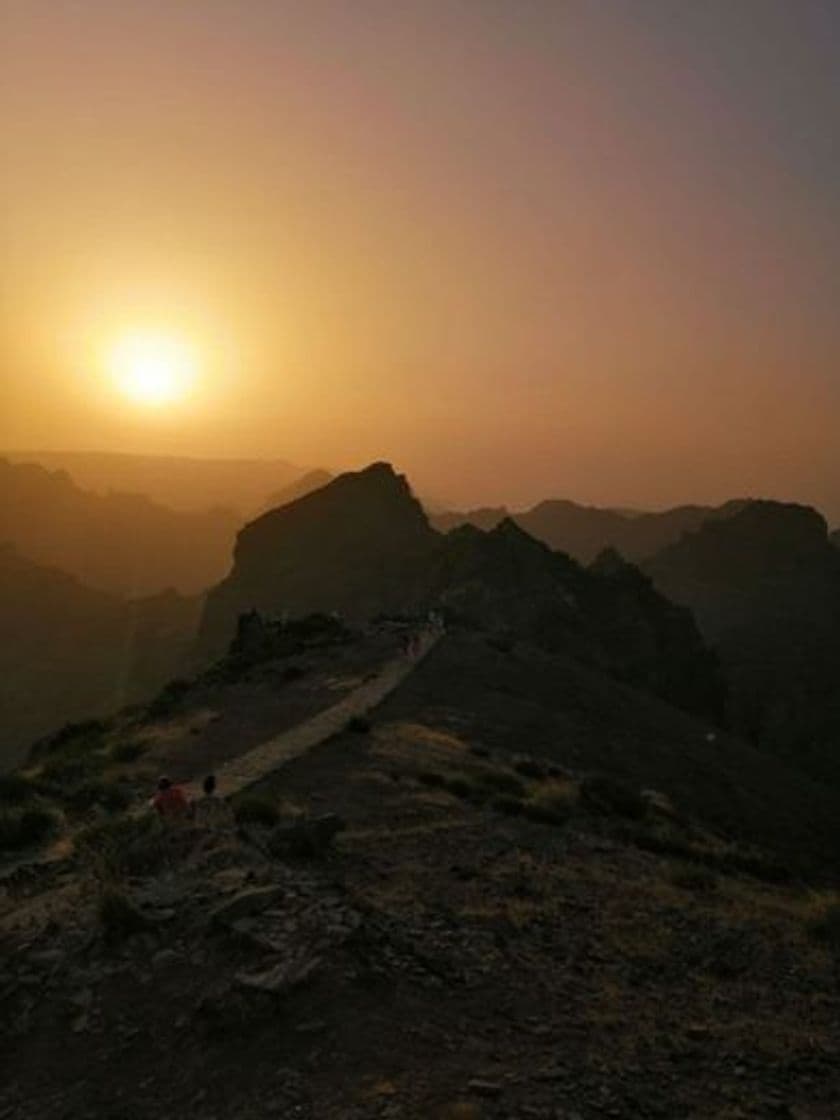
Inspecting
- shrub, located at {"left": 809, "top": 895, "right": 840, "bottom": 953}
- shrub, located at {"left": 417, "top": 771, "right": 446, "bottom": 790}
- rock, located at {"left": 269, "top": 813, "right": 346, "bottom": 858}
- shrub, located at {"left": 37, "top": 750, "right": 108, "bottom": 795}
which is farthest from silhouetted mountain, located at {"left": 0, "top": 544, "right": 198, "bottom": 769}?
shrub, located at {"left": 809, "top": 895, "right": 840, "bottom": 953}

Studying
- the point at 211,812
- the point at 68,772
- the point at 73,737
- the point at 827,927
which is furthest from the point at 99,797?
the point at 73,737

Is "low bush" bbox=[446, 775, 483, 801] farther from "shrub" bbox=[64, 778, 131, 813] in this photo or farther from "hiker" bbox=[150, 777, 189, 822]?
"hiker" bbox=[150, 777, 189, 822]

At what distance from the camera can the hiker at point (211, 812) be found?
58.3 feet

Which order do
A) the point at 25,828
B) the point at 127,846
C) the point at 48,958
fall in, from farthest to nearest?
the point at 25,828, the point at 127,846, the point at 48,958

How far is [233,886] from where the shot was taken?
1445cm

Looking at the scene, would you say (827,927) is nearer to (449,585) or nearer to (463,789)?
(463,789)

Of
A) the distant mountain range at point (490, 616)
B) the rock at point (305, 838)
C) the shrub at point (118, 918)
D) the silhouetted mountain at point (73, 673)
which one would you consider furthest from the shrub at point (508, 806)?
the silhouetted mountain at point (73, 673)

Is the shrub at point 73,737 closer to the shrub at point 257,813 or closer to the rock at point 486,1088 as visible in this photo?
the shrub at point 257,813

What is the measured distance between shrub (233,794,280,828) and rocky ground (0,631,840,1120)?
337mm

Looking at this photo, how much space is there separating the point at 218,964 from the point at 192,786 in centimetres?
1396

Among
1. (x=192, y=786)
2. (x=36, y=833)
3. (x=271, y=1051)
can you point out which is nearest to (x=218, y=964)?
(x=271, y=1051)

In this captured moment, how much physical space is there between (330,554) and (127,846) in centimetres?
14169

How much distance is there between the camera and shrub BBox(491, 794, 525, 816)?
77.2ft

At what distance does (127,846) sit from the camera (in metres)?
17.0
